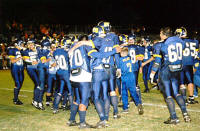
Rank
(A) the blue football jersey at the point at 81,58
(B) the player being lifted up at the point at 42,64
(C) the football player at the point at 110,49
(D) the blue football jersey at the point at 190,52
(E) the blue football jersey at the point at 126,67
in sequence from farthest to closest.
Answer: (D) the blue football jersey at the point at 190,52 → (B) the player being lifted up at the point at 42,64 → (E) the blue football jersey at the point at 126,67 → (C) the football player at the point at 110,49 → (A) the blue football jersey at the point at 81,58

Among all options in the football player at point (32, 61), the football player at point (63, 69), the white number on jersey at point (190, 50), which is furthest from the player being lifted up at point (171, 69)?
the football player at point (32, 61)

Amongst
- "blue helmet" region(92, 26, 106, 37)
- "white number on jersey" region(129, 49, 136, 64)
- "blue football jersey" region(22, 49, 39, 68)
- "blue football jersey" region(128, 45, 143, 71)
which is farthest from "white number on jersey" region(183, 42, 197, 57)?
"blue football jersey" region(22, 49, 39, 68)

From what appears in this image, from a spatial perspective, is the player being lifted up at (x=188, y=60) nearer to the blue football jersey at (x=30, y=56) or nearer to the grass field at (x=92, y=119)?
the grass field at (x=92, y=119)

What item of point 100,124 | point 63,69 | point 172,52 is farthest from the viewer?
point 63,69

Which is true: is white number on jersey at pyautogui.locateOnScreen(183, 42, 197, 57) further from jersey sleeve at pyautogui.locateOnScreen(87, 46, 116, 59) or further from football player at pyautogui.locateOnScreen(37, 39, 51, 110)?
football player at pyautogui.locateOnScreen(37, 39, 51, 110)

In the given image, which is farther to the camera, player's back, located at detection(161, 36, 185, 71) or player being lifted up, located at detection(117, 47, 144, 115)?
player being lifted up, located at detection(117, 47, 144, 115)

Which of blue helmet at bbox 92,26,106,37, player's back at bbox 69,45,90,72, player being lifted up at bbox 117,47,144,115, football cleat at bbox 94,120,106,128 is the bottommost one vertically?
football cleat at bbox 94,120,106,128

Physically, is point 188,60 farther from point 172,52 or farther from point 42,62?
point 42,62

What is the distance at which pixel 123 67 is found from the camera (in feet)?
27.0

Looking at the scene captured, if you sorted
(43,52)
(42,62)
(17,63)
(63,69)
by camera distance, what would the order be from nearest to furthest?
(63,69)
(42,62)
(43,52)
(17,63)

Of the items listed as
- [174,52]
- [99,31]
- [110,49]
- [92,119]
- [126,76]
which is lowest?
[92,119]

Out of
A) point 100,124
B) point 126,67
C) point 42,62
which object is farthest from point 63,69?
point 100,124

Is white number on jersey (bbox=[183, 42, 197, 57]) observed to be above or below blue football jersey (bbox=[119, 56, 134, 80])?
above

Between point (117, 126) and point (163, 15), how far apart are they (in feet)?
107
